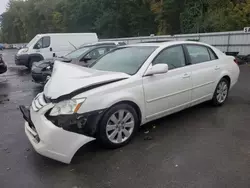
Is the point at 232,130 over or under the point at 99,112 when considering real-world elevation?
under

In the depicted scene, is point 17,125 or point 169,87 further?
point 17,125

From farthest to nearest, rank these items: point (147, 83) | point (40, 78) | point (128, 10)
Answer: point (128, 10), point (40, 78), point (147, 83)

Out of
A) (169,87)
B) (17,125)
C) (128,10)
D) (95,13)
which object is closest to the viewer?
(169,87)

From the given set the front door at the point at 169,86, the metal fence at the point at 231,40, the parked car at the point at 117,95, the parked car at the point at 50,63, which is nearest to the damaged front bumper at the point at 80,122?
the parked car at the point at 117,95

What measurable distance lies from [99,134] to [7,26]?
258 feet

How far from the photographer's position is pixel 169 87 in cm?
414

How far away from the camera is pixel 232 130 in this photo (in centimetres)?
417

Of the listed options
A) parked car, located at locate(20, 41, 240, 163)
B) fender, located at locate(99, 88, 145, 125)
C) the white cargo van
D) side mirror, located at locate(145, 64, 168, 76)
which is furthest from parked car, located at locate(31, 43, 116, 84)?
the white cargo van

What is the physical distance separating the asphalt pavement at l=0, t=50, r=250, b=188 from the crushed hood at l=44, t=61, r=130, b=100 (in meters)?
0.94

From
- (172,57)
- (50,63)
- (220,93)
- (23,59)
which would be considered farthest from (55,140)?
(23,59)

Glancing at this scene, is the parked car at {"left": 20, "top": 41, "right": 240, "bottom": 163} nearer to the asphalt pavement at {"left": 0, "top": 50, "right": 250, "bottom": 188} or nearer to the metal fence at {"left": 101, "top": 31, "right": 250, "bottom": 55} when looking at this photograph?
the asphalt pavement at {"left": 0, "top": 50, "right": 250, "bottom": 188}

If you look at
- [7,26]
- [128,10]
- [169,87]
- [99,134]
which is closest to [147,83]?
[169,87]

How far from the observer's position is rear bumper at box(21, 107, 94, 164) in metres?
3.03

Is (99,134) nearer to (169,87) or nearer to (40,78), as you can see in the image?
(169,87)
